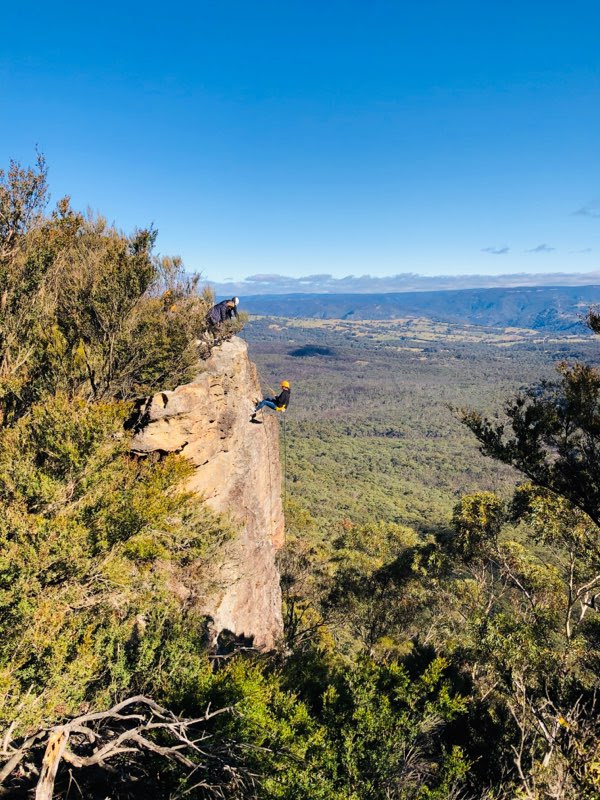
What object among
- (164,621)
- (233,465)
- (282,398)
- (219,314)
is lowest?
(164,621)

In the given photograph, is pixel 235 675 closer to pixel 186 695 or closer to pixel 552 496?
pixel 186 695

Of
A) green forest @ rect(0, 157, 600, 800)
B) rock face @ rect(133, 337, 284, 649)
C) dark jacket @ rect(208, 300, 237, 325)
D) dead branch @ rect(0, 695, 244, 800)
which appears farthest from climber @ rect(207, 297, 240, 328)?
dead branch @ rect(0, 695, 244, 800)

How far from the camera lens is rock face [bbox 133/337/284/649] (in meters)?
12.8

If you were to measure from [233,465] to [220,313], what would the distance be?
5.87 meters

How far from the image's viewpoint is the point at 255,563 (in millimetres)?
16688

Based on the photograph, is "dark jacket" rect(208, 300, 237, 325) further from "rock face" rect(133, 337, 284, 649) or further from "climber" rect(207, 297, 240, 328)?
"rock face" rect(133, 337, 284, 649)

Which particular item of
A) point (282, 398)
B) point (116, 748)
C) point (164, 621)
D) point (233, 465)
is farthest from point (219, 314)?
point (116, 748)

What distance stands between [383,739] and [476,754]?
17.2ft

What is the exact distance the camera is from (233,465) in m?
16.2

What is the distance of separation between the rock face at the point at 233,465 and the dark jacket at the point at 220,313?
3.53ft

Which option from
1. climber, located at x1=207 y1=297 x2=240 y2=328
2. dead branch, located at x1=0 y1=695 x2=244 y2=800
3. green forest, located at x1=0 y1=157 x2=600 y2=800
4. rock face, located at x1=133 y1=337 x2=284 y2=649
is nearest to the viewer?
dead branch, located at x1=0 y1=695 x2=244 y2=800

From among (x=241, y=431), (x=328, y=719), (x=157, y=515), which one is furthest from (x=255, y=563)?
(x=157, y=515)

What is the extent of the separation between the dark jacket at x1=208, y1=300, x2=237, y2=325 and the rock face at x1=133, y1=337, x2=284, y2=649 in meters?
1.08

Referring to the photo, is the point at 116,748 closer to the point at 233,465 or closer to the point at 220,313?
the point at 233,465
